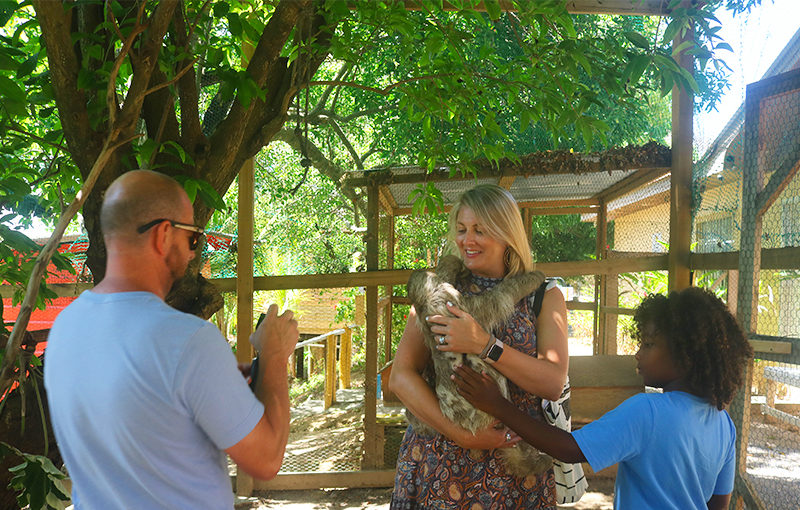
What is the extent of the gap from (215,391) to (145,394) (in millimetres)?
126

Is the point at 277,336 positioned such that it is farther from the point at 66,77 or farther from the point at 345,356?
the point at 345,356

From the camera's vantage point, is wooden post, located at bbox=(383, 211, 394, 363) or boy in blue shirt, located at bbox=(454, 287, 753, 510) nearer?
boy in blue shirt, located at bbox=(454, 287, 753, 510)

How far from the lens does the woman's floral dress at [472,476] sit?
176 cm

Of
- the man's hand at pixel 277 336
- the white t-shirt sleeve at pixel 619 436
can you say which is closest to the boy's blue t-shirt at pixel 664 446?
the white t-shirt sleeve at pixel 619 436

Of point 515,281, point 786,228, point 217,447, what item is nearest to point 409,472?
point 515,281

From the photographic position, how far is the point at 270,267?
1190 cm

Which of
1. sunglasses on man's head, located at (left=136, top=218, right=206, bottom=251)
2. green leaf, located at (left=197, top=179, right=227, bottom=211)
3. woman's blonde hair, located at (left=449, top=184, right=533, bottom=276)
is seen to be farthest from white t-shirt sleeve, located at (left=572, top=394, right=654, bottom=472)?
green leaf, located at (left=197, top=179, right=227, bottom=211)

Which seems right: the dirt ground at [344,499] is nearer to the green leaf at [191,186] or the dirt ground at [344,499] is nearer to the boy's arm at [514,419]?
the boy's arm at [514,419]

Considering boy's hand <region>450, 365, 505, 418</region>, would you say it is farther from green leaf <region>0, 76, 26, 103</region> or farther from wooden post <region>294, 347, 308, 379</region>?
wooden post <region>294, 347, 308, 379</region>

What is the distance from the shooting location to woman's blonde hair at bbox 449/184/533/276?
6.26 ft

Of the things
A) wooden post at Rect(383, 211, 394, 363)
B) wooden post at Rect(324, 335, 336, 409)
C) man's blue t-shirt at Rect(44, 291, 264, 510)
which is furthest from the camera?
wooden post at Rect(324, 335, 336, 409)

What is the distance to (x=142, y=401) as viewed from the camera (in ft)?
3.50

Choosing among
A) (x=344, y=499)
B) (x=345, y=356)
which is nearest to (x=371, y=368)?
(x=344, y=499)

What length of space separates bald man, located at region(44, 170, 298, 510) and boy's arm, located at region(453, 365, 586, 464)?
66cm
